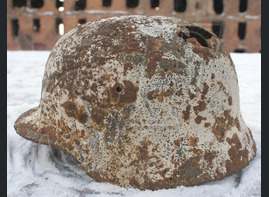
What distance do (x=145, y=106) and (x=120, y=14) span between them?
10.3m

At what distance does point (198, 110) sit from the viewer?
1.49 metres

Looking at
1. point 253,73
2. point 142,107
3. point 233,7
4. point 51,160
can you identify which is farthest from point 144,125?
point 233,7

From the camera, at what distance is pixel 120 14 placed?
1095 cm

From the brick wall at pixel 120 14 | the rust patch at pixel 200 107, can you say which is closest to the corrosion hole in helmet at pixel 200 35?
the rust patch at pixel 200 107

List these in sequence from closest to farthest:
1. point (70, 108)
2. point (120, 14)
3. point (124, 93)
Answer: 1. point (124, 93)
2. point (70, 108)
3. point (120, 14)

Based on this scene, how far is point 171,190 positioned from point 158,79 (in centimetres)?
67

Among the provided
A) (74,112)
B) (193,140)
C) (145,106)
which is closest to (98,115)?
(74,112)

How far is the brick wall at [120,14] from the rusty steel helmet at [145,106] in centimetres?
962

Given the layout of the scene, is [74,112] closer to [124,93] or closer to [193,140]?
[124,93]

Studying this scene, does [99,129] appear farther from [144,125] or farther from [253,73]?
[253,73]

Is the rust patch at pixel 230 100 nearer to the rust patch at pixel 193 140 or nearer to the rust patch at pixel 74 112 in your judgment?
the rust patch at pixel 193 140

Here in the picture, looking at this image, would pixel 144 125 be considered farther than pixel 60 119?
No

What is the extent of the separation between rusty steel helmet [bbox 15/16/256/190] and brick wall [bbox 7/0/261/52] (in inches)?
379

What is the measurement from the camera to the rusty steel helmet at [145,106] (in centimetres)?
144
